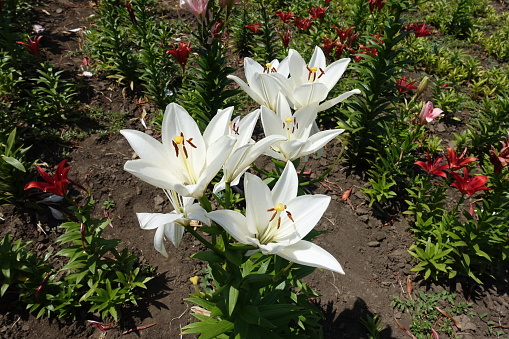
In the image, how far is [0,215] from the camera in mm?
2572

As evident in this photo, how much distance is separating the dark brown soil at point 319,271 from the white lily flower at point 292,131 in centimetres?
155

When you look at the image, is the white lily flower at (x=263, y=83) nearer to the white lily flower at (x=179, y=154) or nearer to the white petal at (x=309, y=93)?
the white petal at (x=309, y=93)

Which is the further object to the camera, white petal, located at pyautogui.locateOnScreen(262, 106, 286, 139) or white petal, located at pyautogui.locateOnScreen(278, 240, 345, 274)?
white petal, located at pyautogui.locateOnScreen(262, 106, 286, 139)

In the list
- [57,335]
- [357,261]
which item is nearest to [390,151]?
[357,261]

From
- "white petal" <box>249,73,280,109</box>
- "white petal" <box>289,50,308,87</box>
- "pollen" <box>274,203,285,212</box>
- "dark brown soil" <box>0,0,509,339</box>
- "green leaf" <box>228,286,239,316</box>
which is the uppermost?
"white petal" <box>289,50,308,87</box>

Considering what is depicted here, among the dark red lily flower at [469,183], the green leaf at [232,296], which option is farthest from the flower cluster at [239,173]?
the dark red lily flower at [469,183]

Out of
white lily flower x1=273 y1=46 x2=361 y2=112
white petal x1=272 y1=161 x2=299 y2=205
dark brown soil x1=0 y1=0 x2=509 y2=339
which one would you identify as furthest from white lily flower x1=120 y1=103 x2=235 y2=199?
dark brown soil x1=0 y1=0 x2=509 y2=339

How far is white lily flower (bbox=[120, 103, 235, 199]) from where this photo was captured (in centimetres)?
93

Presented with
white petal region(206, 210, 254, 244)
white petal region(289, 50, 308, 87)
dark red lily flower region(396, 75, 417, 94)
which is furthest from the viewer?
dark red lily flower region(396, 75, 417, 94)

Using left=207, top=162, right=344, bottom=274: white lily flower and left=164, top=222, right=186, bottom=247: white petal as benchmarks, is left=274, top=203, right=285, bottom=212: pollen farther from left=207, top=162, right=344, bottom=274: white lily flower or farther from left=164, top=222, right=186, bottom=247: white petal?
left=164, top=222, right=186, bottom=247: white petal

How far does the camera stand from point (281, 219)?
1.09 meters

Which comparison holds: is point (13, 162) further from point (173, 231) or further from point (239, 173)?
point (239, 173)

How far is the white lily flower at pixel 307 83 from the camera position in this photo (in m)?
1.28

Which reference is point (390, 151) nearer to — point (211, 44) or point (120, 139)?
point (211, 44)
